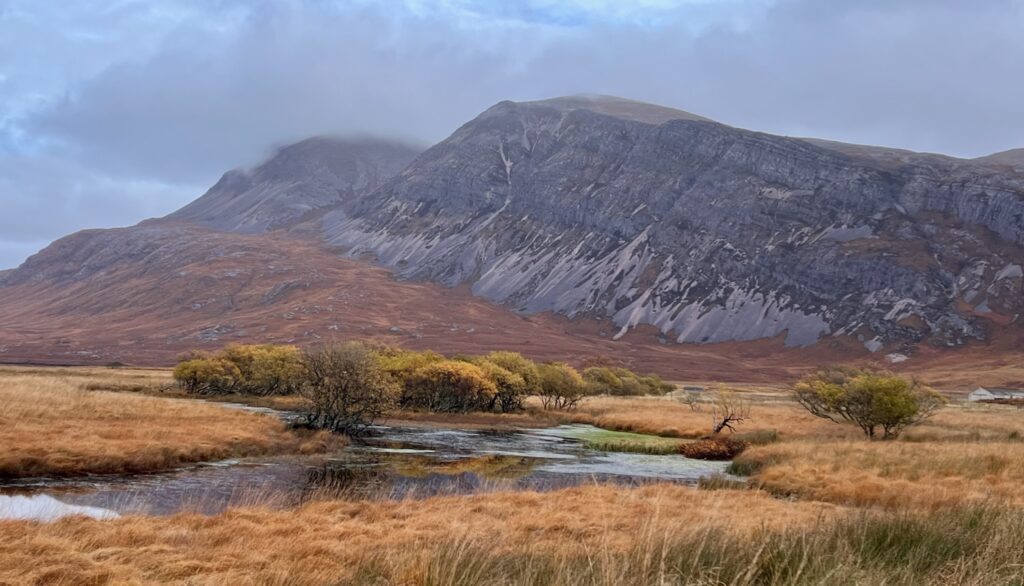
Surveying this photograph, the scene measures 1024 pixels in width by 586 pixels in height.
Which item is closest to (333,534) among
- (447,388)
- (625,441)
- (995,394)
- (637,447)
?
(637,447)

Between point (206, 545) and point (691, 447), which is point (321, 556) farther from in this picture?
point (691, 447)

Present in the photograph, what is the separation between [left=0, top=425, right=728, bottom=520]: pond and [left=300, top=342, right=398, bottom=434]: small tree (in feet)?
6.81

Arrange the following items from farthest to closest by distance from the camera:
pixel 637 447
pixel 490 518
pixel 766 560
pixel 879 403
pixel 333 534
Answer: pixel 637 447, pixel 879 403, pixel 490 518, pixel 333 534, pixel 766 560

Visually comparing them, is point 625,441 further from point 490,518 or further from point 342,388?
point 490,518

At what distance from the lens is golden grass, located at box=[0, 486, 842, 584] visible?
11.1 m

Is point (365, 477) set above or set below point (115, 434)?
below

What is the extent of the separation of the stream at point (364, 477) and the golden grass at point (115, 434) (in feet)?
4.28

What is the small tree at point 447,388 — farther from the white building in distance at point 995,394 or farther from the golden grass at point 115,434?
the white building in distance at point 995,394

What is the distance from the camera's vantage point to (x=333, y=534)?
17016 millimetres

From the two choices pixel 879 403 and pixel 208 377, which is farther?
pixel 208 377

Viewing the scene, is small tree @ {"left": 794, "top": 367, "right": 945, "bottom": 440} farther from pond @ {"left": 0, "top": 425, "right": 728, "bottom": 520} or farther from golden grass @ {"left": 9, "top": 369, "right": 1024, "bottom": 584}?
pond @ {"left": 0, "top": 425, "right": 728, "bottom": 520}

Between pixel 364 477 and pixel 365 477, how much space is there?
4 centimetres

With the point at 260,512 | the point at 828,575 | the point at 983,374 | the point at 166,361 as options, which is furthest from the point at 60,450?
the point at 983,374

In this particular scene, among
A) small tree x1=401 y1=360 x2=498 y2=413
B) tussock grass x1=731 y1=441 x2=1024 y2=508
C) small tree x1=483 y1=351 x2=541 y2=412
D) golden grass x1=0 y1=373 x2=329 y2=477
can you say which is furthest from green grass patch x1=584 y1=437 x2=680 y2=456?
small tree x1=483 y1=351 x2=541 y2=412
